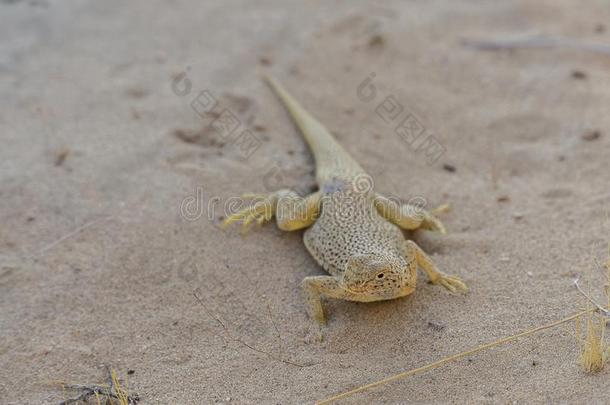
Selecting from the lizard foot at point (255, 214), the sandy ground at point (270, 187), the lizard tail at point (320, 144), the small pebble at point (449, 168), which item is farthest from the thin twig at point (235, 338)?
the small pebble at point (449, 168)

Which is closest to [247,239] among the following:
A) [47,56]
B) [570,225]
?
[570,225]

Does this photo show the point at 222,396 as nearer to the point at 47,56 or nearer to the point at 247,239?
the point at 247,239

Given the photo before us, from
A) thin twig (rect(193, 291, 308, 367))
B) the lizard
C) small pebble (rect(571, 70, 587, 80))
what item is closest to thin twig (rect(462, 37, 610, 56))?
small pebble (rect(571, 70, 587, 80))

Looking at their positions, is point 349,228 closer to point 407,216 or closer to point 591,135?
point 407,216

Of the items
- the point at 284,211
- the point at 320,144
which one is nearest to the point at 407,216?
the point at 284,211

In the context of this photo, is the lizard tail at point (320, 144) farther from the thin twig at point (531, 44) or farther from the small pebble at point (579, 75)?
the small pebble at point (579, 75)

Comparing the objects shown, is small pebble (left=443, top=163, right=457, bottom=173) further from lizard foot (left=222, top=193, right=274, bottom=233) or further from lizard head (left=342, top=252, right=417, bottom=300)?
lizard head (left=342, top=252, right=417, bottom=300)
